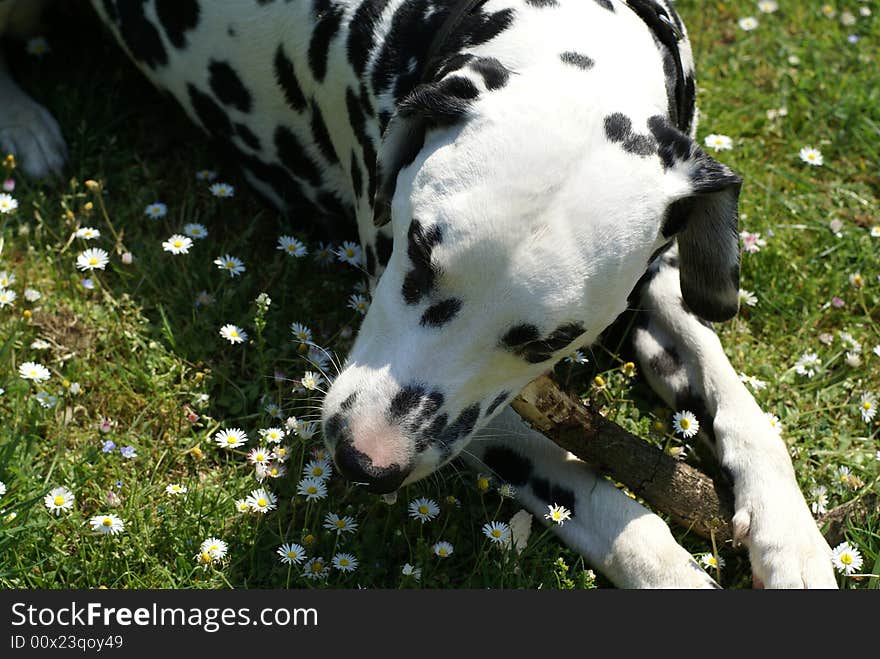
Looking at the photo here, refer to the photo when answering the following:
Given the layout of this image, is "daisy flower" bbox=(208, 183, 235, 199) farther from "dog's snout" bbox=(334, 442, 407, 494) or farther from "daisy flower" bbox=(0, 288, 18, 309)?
"dog's snout" bbox=(334, 442, 407, 494)

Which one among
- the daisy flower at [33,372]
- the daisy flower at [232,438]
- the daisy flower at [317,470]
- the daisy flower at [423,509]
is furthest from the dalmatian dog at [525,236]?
the daisy flower at [33,372]

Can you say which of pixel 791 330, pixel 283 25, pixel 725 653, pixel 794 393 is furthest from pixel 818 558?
pixel 283 25

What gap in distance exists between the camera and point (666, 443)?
385 cm

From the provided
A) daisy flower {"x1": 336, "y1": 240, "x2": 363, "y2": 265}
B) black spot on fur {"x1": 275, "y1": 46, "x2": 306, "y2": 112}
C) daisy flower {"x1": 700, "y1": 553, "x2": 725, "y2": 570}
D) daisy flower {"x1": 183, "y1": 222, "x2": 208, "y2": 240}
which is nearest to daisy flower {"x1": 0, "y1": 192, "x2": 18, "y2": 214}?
daisy flower {"x1": 183, "y1": 222, "x2": 208, "y2": 240}

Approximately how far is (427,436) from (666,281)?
1459 mm

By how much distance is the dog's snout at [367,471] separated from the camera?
2.96 metres

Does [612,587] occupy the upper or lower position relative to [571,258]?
lower

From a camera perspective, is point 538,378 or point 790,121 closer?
point 538,378

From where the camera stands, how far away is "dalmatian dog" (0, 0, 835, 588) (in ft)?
9.51

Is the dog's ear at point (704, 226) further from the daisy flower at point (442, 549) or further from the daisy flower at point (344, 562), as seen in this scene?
the daisy flower at point (344, 562)

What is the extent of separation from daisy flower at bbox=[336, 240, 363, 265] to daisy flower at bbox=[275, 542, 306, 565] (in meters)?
1.31

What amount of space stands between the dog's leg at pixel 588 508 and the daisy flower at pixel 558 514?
0.02 meters

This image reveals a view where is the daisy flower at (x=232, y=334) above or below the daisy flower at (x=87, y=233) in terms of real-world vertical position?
below

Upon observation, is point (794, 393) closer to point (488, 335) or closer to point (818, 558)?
point (818, 558)
